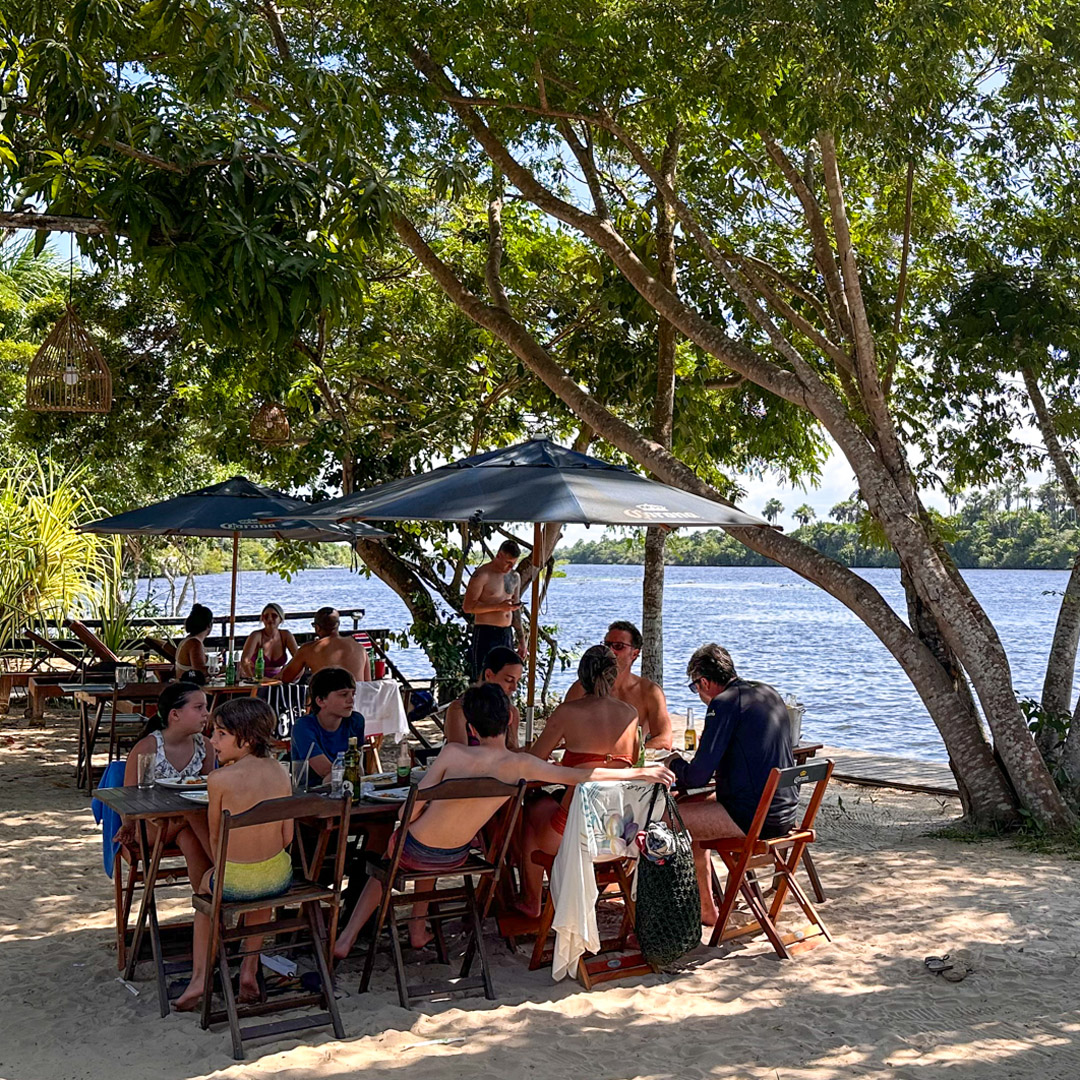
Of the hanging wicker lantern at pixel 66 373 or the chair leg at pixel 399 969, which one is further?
the hanging wicker lantern at pixel 66 373

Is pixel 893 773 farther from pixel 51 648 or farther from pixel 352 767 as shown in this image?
pixel 51 648

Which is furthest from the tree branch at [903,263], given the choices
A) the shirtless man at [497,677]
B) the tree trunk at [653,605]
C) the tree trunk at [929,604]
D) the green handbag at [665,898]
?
the green handbag at [665,898]

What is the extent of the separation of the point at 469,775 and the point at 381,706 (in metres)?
4.48

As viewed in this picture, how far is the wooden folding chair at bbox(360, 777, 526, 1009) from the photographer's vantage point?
4.39 metres

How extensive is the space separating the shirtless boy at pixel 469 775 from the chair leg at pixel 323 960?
39 cm

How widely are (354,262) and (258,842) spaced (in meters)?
2.76

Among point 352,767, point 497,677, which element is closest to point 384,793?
point 352,767

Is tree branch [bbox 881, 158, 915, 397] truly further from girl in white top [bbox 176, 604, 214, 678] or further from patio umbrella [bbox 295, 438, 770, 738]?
girl in white top [bbox 176, 604, 214, 678]

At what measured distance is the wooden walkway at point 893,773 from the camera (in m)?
9.48

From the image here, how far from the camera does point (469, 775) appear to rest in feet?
15.1

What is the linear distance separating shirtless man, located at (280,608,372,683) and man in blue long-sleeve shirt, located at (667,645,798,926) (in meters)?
3.87

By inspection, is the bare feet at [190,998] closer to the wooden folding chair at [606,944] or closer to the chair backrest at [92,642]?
the wooden folding chair at [606,944]

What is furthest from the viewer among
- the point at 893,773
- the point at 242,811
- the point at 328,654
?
the point at 893,773

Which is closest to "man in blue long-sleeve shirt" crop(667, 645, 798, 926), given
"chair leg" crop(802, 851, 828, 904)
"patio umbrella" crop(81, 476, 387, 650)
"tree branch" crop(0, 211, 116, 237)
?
"chair leg" crop(802, 851, 828, 904)
